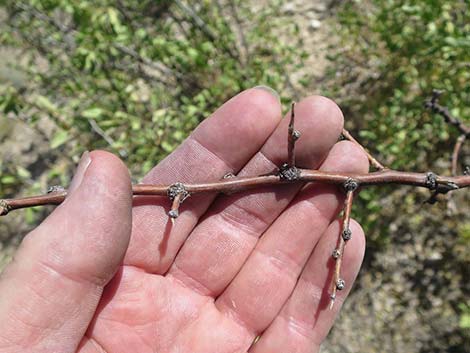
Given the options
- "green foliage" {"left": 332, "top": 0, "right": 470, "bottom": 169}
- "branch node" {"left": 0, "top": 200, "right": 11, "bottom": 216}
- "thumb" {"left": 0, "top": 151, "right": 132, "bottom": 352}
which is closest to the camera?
"thumb" {"left": 0, "top": 151, "right": 132, "bottom": 352}

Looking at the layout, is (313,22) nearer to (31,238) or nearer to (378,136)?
(378,136)

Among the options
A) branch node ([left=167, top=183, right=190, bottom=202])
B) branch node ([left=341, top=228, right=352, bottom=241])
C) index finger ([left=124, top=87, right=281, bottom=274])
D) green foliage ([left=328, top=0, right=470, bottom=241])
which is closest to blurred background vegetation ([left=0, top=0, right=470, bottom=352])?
green foliage ([left=328, top=0, right=470, bottom=241])

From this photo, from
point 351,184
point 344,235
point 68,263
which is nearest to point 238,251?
point 344,235

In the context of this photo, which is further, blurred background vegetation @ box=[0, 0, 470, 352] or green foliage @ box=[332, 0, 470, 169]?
blurred background vegetation @ box=[0, 0, 470, 352]

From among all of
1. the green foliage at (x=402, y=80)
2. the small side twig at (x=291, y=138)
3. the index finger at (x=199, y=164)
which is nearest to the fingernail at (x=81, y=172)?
the index finger at (x=199, y=164)

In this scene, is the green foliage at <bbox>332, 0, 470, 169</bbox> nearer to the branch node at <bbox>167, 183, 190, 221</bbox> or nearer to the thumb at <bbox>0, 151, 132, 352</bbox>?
the branch node at <bbox>167, 183, 190, 221</bbox>

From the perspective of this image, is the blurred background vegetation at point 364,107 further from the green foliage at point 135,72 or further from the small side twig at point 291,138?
the small side twig at point 291,138

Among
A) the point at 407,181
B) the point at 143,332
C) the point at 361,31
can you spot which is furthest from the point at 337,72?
the point at 143,332
